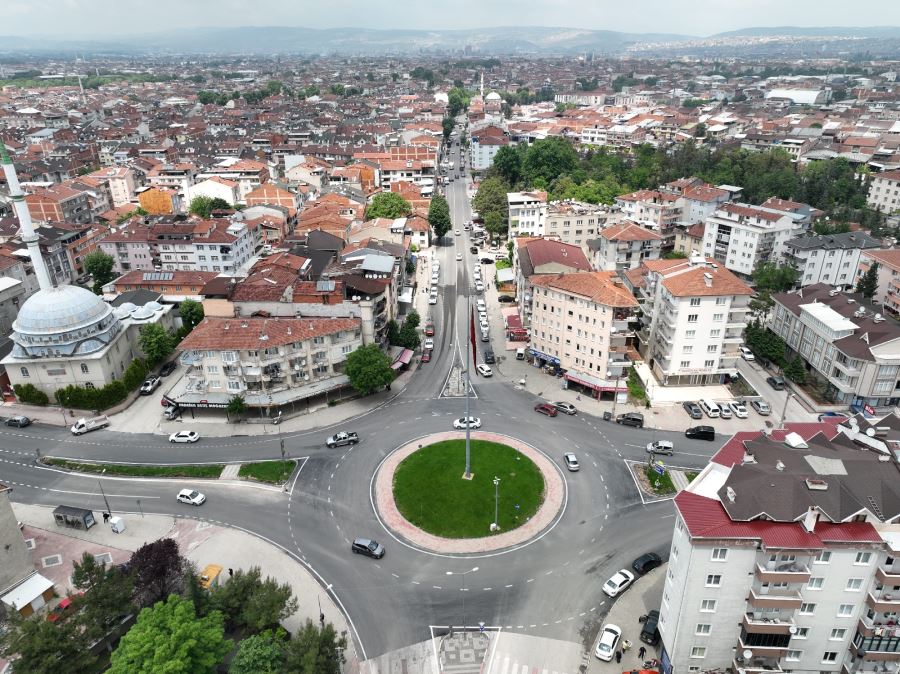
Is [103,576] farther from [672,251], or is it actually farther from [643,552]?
[672,251]

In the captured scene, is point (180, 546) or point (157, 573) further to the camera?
point (180, 546)

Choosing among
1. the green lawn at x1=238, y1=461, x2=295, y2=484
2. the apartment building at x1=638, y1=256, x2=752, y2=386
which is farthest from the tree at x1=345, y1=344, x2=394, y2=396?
the apartment building at x1=638, y1=256, x2=752, y2=386

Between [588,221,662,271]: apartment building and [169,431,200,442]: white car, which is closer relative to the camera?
[169,431,200,442]: white car

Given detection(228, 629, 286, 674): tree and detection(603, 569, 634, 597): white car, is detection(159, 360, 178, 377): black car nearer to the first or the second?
detection(228, 629, 286, 674): tree

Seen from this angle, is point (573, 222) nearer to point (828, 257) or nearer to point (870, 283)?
point (828, 257)

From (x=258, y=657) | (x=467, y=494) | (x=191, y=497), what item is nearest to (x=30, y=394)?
(x=191, y=497)

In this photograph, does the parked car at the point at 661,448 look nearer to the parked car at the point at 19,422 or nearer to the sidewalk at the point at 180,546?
the sidewalk at the point at 180,546

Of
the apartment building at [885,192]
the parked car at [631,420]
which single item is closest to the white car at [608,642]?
the parked car at [631,420]
